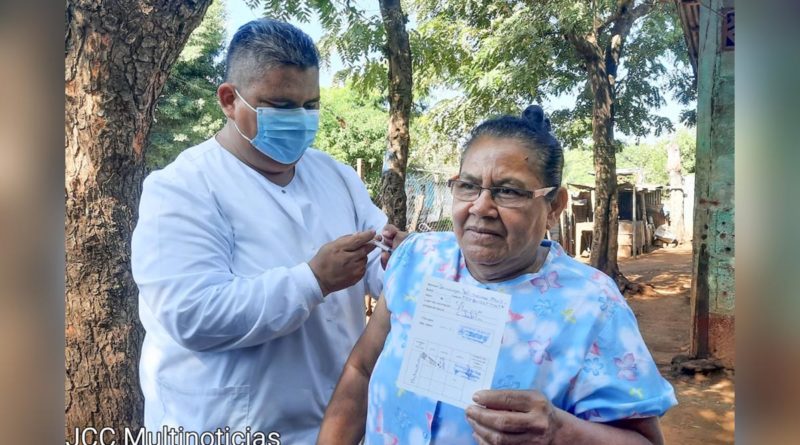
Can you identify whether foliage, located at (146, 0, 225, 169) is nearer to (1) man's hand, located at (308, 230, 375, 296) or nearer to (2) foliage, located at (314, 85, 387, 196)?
(2) foliage, located at (314, 85, 387, 196)

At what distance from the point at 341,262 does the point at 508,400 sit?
58 centimetres

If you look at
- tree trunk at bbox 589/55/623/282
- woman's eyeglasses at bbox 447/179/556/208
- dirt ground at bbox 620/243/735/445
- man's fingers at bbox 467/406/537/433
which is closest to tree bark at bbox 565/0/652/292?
tree trunk at bbox 589/55/623/282

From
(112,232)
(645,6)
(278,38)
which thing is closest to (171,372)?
(278,38)

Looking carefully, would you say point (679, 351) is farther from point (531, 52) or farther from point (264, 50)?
point (264, 50)

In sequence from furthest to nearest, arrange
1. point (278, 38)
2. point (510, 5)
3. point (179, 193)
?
point (510, 5) → point (278, 38) → point (179, 193)

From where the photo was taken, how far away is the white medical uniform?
1450 mm

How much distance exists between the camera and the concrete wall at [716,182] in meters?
2.23

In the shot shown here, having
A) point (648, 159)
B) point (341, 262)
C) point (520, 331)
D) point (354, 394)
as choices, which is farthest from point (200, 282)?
point (648, 159)

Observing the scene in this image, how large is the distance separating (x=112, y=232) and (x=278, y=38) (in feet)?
4.33

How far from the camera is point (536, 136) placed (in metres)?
1.30

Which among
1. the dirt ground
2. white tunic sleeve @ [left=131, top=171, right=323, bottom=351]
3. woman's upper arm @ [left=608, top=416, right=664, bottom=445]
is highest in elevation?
white tunic sleeve @ [left=131, top=171, right=323, bottom=351]
